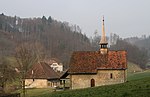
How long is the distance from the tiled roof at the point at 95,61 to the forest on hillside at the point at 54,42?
69109mm

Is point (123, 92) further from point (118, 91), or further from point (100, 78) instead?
point (100, 78)

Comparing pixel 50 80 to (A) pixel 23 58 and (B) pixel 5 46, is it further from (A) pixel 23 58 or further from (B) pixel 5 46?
(B) pixel 5 46

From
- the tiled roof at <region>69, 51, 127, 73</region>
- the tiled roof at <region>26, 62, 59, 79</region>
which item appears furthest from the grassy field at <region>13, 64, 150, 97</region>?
the tiled roof at <region>26, 62, 59, 79</region>

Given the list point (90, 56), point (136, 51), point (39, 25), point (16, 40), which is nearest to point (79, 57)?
point (90, 56)

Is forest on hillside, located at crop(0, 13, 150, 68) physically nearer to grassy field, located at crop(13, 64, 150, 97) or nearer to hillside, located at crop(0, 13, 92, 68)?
hillside, located at crop(0, 13, 92, 68)

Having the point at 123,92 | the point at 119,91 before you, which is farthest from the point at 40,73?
the point at 123,92

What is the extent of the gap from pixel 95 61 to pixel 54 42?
108371mm

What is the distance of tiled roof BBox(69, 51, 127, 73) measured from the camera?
134ft

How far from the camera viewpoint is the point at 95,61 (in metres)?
42.0

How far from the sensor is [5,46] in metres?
136

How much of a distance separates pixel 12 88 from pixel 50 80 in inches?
316

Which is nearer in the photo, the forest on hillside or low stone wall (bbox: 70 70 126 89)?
low stone wall (bbox: 70 70 126 89)

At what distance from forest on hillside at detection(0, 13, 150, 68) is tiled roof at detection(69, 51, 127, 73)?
69.1m

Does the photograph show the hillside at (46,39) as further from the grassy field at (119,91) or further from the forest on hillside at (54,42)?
the grassy field at (119,91)
